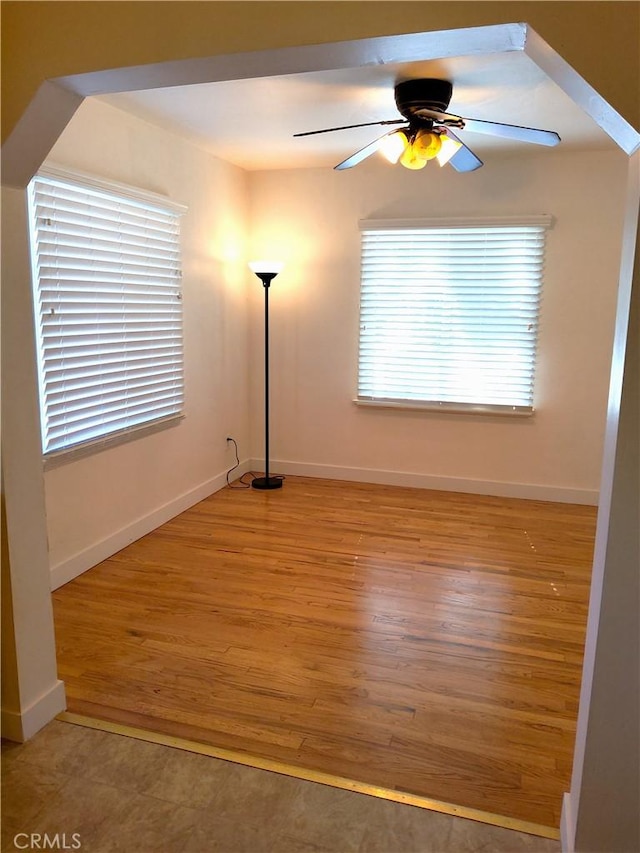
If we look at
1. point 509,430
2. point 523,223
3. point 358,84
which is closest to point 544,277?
point 523,223

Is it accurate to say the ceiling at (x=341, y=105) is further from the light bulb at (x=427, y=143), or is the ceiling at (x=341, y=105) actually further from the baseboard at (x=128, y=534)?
the baseboard at (x=128, y=534)

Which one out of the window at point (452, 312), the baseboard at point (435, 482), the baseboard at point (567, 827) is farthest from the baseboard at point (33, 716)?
the window at point (452, 312)

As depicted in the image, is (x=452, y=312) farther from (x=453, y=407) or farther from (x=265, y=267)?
(x=265, y=267)

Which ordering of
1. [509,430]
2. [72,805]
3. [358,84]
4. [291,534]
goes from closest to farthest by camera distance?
[72,805], [358,84], [291,534], [509,430]

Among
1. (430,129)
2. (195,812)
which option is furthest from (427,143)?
(195,812)

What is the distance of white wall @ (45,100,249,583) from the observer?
3.26 metres

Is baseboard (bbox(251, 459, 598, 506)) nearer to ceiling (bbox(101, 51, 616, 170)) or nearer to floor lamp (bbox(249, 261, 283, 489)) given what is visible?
floor lamp (bbox(249, 261, 283, 489))

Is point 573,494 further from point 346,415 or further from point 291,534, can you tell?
point 291,534

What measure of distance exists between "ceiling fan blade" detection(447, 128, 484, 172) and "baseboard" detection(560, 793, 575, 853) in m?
2.72

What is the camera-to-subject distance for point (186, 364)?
4.27 meters

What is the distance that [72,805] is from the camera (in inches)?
70.6

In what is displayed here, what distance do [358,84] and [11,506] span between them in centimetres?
235

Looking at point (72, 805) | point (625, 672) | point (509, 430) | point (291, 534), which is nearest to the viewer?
point (625, 672)

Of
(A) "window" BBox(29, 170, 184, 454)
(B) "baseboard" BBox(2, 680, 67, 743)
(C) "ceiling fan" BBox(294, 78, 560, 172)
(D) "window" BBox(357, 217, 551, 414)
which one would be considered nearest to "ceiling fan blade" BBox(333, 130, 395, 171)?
(C) "ceiling fan" BBox(294, 78, 560, 172)
